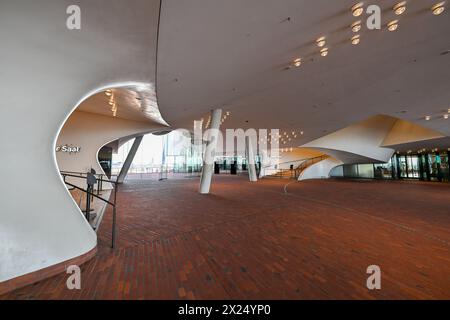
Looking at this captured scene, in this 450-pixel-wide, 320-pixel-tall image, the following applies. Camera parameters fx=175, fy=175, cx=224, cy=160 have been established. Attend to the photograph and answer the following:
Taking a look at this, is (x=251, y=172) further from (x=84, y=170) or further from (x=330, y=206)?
(x=84, y=170)

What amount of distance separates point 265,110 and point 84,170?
10.8 meters

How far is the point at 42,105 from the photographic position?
2.41 meters

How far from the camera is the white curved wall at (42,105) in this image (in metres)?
2.05

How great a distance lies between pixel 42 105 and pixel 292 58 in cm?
526

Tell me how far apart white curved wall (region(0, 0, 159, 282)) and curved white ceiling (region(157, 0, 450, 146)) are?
38.3 inches

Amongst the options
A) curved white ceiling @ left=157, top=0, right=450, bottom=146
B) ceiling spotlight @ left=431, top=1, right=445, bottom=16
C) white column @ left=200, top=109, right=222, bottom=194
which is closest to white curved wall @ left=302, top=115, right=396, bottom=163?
curved white ceiling @ left=157, top=0, right=450, bottom=146

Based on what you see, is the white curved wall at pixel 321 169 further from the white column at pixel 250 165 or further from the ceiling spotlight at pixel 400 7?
the ceiling spotlight at pixel 400 7

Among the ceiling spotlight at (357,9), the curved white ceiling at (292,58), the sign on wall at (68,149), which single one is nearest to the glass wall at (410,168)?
the curved white ceiling at (292,58)

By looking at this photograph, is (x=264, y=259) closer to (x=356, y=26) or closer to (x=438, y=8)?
(x=356, y=26)

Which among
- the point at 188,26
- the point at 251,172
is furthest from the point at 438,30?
the point at 251,172

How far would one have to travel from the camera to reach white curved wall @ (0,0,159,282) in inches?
80.8

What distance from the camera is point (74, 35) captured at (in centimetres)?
245

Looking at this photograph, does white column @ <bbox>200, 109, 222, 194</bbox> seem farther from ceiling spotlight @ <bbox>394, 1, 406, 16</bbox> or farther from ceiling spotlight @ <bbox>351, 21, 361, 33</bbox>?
ceiling spotlight @ <bbox>394, 1, 406, 16</bbox>

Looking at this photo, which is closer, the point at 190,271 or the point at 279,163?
the point at 190,271
